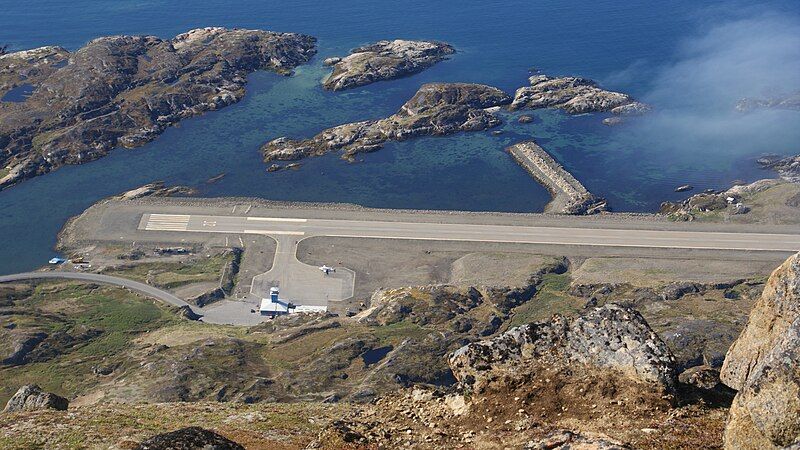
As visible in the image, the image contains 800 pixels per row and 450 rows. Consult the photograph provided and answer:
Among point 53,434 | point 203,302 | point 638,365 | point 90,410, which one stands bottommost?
point 203,302

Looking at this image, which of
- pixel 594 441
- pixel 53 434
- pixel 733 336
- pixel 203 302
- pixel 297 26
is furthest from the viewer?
pixel 297 26

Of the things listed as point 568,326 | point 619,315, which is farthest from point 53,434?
point 619,315

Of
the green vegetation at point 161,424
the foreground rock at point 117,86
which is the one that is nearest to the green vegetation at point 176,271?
the foreground rock at point 117,86

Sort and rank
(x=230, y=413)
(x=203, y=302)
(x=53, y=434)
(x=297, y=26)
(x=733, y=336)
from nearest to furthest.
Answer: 1. (x=53, y=434)
2. (x=230, y=413)
3. (x=733, y=336)
4. (x=203, y=302)
5. (x=297, y=26)

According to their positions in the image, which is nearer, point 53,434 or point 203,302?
point 53,434

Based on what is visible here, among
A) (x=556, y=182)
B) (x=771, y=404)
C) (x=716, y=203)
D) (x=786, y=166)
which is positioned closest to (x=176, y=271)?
(x=556, y=182)

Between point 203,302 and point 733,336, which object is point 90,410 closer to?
point 203,302

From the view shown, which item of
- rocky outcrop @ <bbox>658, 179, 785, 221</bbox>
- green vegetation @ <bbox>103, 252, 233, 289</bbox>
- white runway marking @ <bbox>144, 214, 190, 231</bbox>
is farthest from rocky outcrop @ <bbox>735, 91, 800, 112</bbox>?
white runway marking @ <bbox>144, 214, 190, 231</bbox>

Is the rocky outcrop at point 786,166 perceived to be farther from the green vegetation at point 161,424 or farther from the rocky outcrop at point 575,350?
the green vegetation at point 161,424
